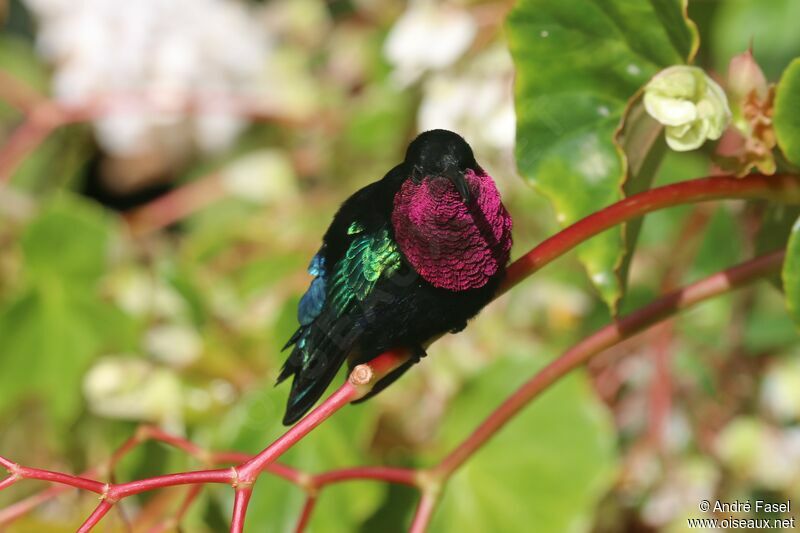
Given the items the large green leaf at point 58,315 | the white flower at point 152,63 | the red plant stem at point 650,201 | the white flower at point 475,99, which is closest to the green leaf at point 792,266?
the red plant stem at point 650,201

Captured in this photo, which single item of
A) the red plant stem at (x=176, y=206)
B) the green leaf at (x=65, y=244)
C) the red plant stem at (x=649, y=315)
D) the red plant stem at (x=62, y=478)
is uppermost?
the red plant stem at (x=176, y=206)

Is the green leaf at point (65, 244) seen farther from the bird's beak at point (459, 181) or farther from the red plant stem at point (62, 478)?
the bird's beak at point (459, 181)

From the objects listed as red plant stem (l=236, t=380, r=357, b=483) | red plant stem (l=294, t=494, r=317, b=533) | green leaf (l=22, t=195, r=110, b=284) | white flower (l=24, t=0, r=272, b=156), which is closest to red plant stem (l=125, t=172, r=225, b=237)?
white flower (l=24, t=0, r=272, b=156)

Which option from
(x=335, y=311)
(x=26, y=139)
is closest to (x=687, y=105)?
(x=335, y=311)

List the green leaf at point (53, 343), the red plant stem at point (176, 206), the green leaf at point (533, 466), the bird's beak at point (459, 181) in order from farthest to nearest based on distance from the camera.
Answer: the red plant stem at point (176, 206) < the green leaf at point (53, 343) < the green leaf at point (533, 466) < the bird's beak at point (459, 181)

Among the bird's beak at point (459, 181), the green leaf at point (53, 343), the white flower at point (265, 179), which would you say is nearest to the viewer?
the bird's beak at point (459, 181)

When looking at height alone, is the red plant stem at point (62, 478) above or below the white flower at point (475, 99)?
below

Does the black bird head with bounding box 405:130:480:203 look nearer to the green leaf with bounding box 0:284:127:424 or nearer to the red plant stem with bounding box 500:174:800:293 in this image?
the red plant stem with bounding box 500:174:800:293
